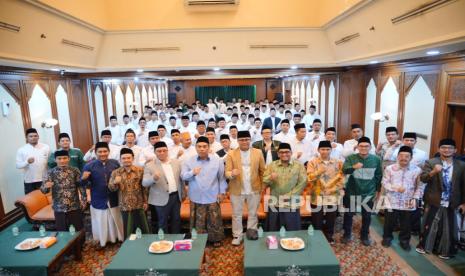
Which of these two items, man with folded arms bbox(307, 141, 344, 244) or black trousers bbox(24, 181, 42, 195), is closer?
man with folded arms bbox(307, 141, 344, 244)

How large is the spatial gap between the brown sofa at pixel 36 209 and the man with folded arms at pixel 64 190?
0.87 m

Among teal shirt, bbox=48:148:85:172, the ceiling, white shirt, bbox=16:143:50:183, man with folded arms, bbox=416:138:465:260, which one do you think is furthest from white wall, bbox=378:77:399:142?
white shirt, bbox=16:143:50:183

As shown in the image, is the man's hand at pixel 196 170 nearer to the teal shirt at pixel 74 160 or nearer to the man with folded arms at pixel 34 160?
the teal shirt at pixel 74 160

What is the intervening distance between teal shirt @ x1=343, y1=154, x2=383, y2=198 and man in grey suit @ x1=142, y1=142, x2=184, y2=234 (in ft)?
9.13

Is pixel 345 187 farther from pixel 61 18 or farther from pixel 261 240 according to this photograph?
pixel 61 18

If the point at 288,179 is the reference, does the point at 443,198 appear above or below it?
below

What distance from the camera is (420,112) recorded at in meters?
6.46

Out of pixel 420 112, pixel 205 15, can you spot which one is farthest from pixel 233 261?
pixel 205 15

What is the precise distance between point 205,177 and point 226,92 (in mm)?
18630

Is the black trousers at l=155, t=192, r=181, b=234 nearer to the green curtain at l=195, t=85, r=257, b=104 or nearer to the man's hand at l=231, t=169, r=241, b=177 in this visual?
the man's hand at l=231, t=169, r=241, b=177

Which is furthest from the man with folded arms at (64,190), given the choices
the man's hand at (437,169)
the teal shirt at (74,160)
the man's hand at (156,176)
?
the man's hand at (437,169)

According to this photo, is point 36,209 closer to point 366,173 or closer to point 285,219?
point 285,219

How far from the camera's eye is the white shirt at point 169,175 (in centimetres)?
465

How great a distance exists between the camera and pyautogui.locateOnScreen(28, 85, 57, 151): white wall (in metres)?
7.35
